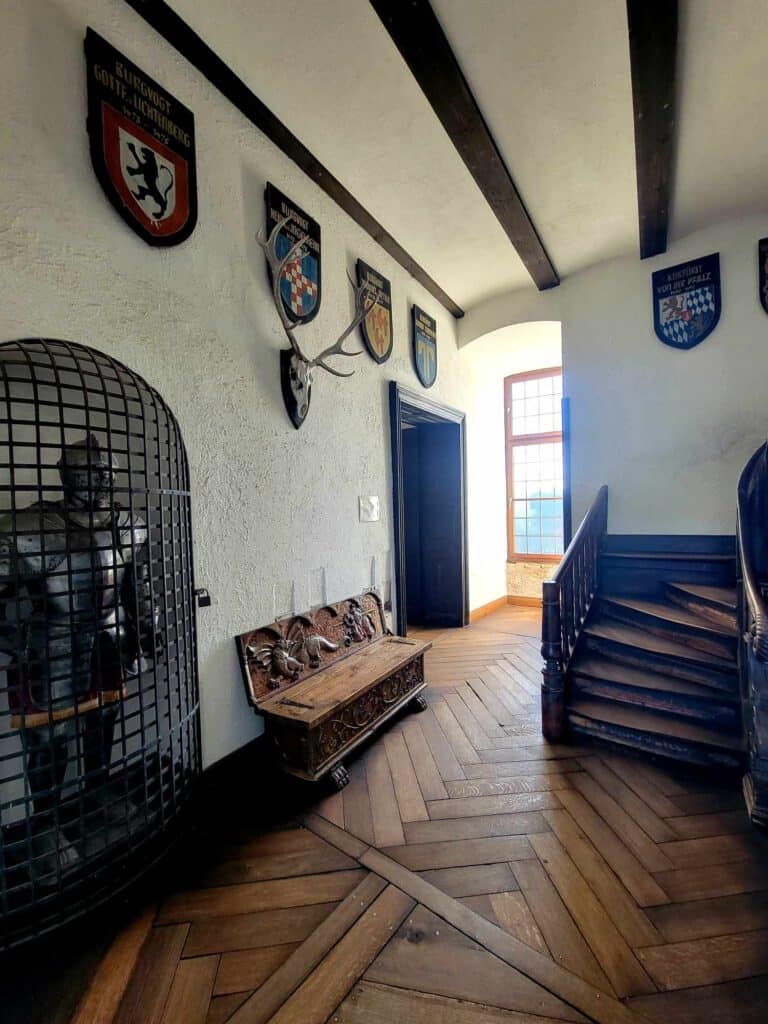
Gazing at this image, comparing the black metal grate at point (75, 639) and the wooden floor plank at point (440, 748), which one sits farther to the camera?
the wooden floor plank at point (440, 748)

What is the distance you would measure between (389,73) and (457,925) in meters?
3.34

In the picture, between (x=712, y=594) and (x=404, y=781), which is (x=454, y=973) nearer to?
(x=404, y=781)

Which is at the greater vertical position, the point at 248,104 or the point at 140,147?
the point at 248,104

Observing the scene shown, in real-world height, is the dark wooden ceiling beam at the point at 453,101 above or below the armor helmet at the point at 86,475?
above

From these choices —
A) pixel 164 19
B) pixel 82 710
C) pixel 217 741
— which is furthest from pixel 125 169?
pixel 217 741

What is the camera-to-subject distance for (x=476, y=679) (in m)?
3.26

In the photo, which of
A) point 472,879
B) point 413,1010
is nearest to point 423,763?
point 472,879

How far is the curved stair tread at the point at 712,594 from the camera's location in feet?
8.54

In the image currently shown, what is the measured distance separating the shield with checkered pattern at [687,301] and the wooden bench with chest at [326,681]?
322cm

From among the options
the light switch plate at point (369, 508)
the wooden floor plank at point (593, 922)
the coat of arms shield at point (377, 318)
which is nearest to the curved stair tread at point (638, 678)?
the wooden floor plank at point (593, 922)

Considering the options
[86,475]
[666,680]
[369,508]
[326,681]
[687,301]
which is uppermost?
[687,301]

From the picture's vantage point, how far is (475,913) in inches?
53.8

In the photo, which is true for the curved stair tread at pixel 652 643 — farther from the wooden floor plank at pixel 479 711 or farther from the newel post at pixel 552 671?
the wooden floor plank at pixel 479 711

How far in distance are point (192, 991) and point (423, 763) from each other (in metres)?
1.26
